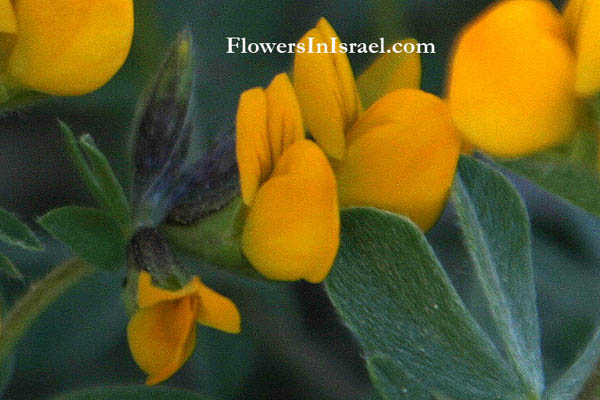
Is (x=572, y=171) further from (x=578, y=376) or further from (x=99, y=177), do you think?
(x=99, y=177)

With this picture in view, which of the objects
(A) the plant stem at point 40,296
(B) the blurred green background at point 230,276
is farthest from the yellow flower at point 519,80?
(B) the blurred green background at point 230,276

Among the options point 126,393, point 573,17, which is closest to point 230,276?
point 126,393

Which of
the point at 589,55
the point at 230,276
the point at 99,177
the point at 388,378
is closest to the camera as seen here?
the point at 589,55

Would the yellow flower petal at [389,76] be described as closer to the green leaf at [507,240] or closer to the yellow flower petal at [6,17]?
the green leaf at [507,240]

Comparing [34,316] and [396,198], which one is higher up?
[396,198]

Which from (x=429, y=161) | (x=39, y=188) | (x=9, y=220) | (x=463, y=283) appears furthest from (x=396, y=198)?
(x=39, y=188)

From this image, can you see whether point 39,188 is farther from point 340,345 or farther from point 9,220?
point 9,220
